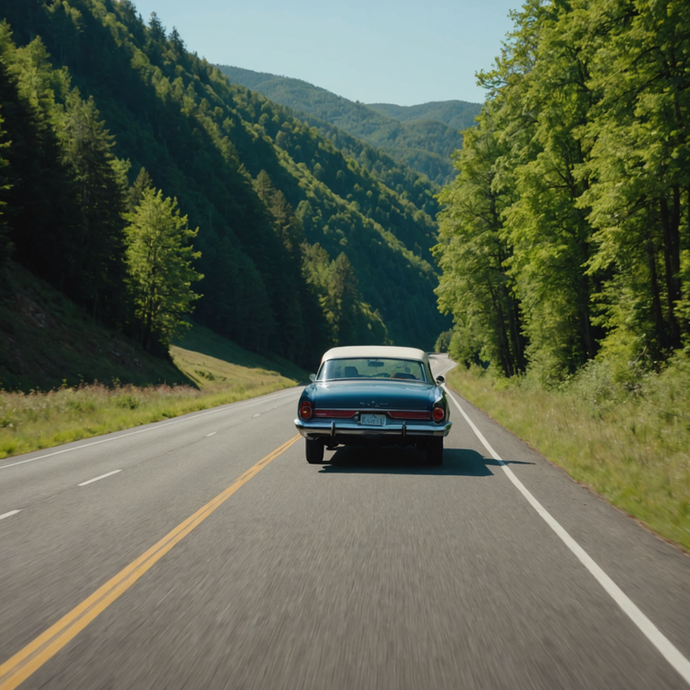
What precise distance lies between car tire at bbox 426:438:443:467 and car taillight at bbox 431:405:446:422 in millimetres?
430

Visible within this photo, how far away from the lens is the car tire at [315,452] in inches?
413

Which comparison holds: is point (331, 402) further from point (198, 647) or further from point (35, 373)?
point (35, 373)

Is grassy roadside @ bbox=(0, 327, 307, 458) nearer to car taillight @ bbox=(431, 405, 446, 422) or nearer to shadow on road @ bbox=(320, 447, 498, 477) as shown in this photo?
shadow on road @ bbox=(320, 447, 498, 477)

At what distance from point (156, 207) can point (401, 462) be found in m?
45.3

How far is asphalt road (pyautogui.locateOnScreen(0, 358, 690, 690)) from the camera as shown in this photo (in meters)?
3.41

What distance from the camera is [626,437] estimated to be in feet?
35.6

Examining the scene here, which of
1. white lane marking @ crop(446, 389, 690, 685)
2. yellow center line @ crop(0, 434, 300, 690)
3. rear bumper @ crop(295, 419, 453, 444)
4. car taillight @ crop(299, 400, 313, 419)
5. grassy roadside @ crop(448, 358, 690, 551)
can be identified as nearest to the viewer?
yellow center line @ crop(0, 434, 300, 690)

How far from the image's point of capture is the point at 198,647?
366cm

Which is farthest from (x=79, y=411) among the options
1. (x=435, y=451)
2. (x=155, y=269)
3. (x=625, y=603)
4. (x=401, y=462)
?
(x=155, y=269)

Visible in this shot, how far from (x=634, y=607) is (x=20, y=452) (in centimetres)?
1326

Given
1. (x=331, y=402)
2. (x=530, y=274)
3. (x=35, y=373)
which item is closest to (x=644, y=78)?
(x=530, y=274)

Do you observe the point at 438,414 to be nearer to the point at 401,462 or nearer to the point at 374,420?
the point at 374,420

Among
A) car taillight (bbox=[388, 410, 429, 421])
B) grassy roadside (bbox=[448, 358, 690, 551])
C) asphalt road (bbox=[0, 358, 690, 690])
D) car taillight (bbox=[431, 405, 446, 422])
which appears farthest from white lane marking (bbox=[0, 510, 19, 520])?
grassy roadside (bbox=[448, 358, 690, 551])

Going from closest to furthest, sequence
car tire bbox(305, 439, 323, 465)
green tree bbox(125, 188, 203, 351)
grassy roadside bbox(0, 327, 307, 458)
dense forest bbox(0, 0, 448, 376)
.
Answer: car tire bbox(305, 439, 323, 465) → grassy roadside bbox(0, 327, 307, 458) → dense forest bbox(0, 0, 448, 376) → green tree bbox(125, 188, 203, 351)
